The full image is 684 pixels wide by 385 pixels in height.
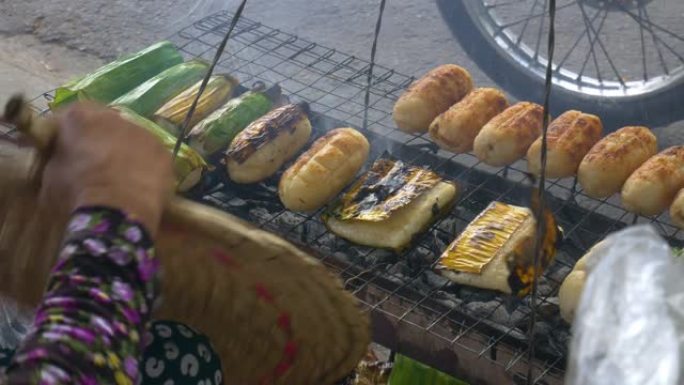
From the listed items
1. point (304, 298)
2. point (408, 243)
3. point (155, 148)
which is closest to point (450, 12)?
point (408, 243)

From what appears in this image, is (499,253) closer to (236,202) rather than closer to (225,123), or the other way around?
(236,202)

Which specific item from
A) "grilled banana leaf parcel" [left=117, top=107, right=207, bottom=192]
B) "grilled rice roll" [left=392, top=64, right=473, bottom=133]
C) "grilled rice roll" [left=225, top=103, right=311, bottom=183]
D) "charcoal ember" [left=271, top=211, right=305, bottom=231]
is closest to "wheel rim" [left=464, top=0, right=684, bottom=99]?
"grilled rice roll" [left=392, top=64, right=473, bottom=133]

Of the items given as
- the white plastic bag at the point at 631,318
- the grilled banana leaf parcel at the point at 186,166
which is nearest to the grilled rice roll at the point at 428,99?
the grilled banana leaf parcel at the point at 186,166

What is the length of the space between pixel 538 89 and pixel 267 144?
2.17 m

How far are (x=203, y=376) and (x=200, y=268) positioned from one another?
0.29 m

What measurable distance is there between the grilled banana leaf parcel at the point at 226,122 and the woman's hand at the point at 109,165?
63.8 inches

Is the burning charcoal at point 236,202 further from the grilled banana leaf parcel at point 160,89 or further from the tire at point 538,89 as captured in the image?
the tire at point 538,89

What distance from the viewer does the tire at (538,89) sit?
4359 mm

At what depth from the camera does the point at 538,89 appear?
476cm

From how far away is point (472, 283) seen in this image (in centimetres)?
257

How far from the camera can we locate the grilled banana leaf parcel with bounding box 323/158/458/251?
2760 millimetres

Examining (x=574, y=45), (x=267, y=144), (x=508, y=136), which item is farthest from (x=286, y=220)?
(x=574, y=45)

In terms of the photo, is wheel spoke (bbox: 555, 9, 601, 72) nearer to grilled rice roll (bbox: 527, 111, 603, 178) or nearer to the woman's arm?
grilled rice roll (bbox: 527, 111, 603, 178)

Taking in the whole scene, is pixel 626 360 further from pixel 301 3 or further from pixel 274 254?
pixel 301 3
